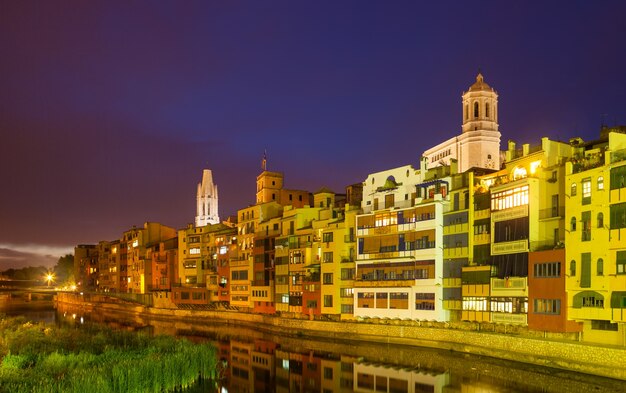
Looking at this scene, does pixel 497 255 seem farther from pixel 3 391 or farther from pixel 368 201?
pixel 3 391

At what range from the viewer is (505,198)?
45281 millimetres

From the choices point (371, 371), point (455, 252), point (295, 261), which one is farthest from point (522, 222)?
point (295, 261)

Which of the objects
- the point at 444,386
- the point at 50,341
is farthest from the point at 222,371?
the point at 444,386

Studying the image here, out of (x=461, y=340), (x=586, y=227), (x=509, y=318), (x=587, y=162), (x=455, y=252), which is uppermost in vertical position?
(x=587, y=162)

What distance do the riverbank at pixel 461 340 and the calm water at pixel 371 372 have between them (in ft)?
2.44

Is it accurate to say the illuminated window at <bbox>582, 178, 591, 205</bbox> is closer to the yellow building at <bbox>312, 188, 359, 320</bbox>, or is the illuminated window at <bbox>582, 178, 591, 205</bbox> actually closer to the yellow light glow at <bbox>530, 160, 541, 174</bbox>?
the yellow light glow at <bbox>530, 160, 541, 174</bbox>

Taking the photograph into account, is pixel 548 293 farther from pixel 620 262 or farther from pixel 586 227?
pixel 620 262

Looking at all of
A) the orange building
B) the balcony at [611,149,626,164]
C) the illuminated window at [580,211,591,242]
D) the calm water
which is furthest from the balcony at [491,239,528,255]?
the balcony at [611,149,626,164]

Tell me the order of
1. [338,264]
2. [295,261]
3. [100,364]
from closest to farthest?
1. [100,364]
2. [338,264]
3. [295,261]

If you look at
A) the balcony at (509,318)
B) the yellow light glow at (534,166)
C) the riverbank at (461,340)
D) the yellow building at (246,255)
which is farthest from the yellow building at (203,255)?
the yellow light glow at (534,166)

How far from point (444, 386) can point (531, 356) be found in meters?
7.34

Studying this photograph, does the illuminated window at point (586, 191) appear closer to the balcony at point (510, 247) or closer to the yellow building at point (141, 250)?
the balcony at point (510, 247)

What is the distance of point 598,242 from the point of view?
3744cm

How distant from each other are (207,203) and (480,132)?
125386 millimetres
